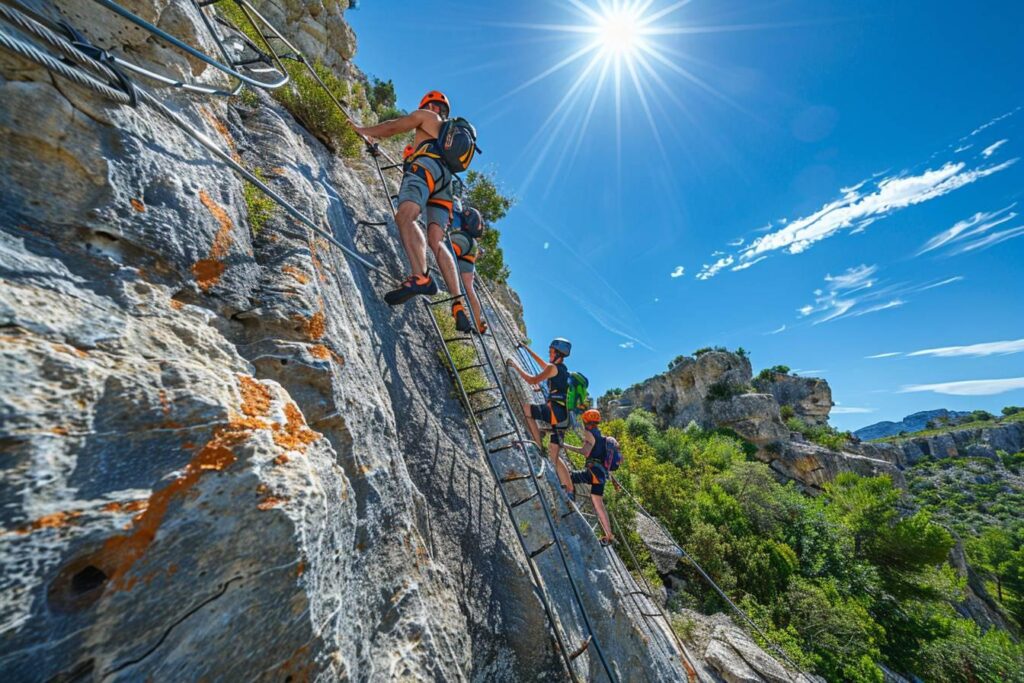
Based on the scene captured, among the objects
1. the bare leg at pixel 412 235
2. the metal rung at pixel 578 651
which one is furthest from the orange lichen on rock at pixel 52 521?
the metal rung at pixel 578 651

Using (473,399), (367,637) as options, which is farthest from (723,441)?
(367,637)

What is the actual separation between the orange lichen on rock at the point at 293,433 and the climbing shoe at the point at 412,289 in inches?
70.3

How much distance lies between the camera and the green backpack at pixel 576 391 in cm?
685

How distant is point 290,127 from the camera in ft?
14.4

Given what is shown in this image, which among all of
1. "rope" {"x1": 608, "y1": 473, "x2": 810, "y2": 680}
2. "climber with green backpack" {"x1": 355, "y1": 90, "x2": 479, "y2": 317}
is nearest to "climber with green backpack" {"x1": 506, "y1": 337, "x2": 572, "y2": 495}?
"rope" {"x1": 608, "y1": 473, "x2": 810, "y2": 680}

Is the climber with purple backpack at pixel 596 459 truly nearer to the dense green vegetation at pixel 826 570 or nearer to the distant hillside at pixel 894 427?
the dense green vegetation at pixel 826 570

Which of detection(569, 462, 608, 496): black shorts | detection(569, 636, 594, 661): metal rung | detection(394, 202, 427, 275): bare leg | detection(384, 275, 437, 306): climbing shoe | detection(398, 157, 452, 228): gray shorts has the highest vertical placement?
detection(398, 157, 452, 228): gray shorts

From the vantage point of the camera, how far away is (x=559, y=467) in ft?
22.0

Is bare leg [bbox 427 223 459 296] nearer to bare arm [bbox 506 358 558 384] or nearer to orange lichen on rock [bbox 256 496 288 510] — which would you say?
bare arm [bbox 506 358 558 384]

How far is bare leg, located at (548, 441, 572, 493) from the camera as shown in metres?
6.65

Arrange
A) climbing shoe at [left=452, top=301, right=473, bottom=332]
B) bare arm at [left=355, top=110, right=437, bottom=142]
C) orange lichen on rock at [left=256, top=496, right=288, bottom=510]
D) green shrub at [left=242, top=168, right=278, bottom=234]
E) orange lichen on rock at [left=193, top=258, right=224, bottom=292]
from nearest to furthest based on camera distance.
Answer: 1. orange lichen on rock at [left=256, top=496, right=288, bottom=510]
2. orange lichen on rock at [left=193, top=258, right=224, bottom=292]
3. green shrub at [left=242, top=168, right=278, bottom=234]
4. bare arm at [left=355, top=110, right=437, bottom=142]
5. climbing shoe at [left=452, top=301, right=473, bottom=332]

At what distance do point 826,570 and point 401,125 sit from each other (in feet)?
85.6

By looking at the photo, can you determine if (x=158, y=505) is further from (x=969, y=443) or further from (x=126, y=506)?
(x=969, y=443)

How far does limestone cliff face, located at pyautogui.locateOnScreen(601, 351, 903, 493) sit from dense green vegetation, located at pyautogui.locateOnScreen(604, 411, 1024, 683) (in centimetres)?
629
